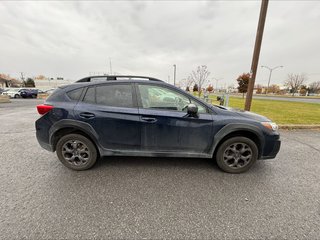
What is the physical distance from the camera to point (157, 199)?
236 cm

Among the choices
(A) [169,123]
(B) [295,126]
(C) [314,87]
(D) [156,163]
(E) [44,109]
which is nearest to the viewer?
(A) [169,123]

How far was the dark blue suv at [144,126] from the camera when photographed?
115 inches

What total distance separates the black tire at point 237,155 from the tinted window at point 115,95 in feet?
6.36

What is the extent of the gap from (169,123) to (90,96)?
5.10 feet

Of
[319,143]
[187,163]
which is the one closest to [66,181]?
[187,163]

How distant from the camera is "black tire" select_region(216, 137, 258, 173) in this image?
3012 millimetres

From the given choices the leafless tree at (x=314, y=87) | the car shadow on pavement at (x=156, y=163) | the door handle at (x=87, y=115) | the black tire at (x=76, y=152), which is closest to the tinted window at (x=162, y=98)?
the door handle at (x=87, y=115)

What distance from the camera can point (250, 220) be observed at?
2.02 m

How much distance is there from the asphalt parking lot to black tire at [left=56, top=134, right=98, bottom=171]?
159 mm

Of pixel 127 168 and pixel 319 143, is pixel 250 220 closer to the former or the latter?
pixel 127 168

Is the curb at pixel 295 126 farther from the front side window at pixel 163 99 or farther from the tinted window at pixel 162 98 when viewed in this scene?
the tinted window at pixel 162 98

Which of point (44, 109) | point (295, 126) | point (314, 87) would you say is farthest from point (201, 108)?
point (314, 87)

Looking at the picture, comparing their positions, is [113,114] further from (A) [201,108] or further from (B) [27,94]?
(B) [27,94]

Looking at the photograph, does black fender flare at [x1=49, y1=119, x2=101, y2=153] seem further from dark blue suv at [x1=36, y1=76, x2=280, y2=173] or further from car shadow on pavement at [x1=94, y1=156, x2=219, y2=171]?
car shadow on pavement at [x1=94, y1=156, x2=219, y2=171]
